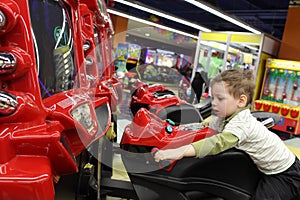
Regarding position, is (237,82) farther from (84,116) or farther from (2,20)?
(2,20)

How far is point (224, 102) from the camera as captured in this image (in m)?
1.61

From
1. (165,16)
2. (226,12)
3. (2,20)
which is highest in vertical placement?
(226,12)

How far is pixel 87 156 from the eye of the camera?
164cm

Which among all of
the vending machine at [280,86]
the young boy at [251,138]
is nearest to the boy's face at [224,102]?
the young boy at [251,138]

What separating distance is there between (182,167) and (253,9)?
8.51 m

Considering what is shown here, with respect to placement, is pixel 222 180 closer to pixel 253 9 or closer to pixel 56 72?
pixel 56 72

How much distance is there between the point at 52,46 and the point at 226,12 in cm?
614

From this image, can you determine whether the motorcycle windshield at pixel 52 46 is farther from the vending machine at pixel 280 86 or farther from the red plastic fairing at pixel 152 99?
the vending machine at pixel 280 86

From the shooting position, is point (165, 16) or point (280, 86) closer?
point (165, 16)

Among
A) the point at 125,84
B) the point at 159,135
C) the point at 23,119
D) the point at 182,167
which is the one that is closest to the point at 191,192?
the point at 182,167

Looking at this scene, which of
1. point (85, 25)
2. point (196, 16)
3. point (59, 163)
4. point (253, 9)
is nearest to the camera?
point (59, 163)

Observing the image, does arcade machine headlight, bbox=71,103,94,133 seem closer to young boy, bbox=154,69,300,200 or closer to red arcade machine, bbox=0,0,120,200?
red arcade machine, bbox=0,0,120,200

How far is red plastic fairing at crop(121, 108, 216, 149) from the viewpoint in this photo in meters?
1.60

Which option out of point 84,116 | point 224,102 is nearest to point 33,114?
point 84,116
